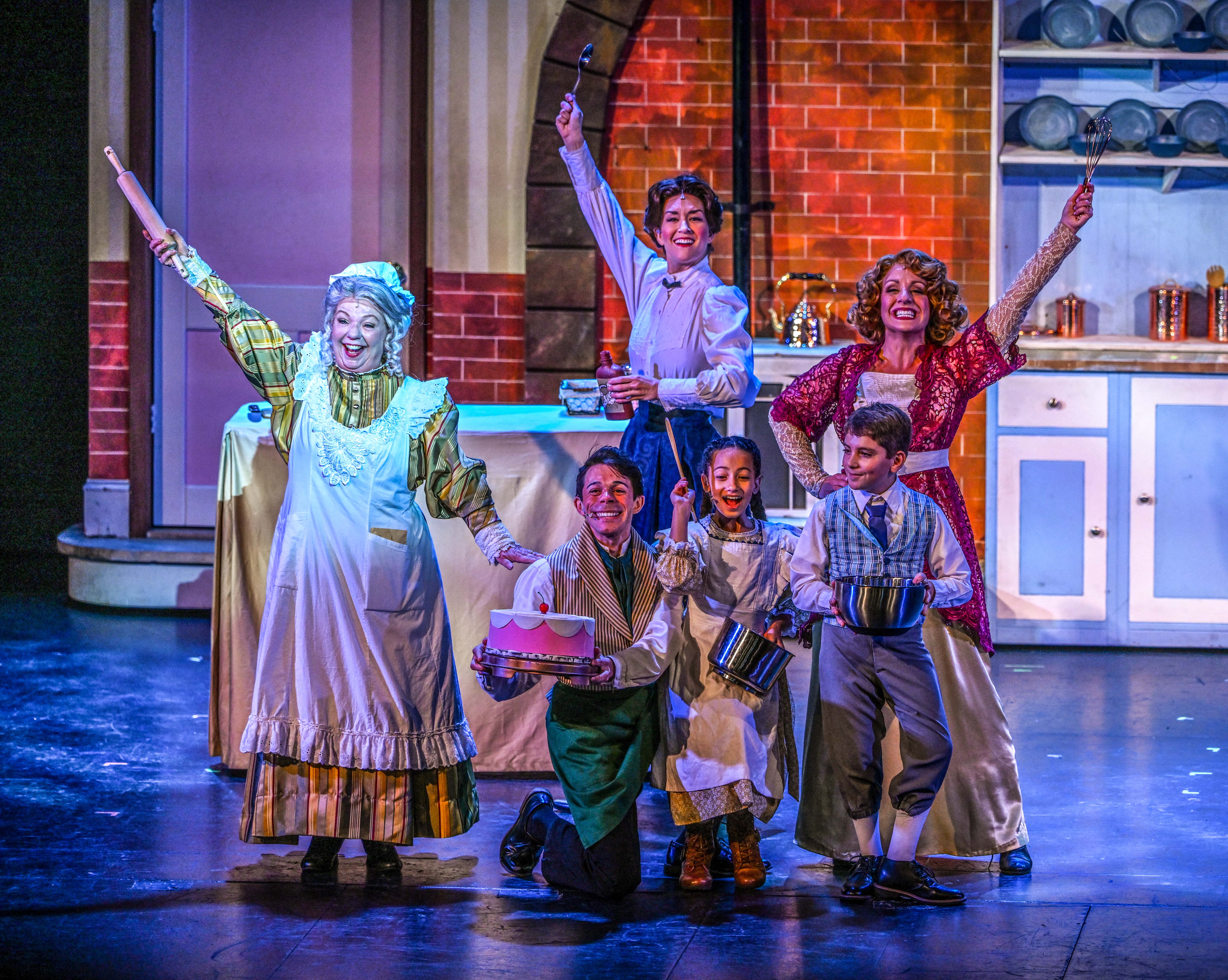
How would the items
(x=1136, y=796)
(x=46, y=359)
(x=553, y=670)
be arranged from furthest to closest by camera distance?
(x=46, y=359), (x=1136, y=796), (x=553, y=670)

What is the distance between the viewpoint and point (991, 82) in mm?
6227

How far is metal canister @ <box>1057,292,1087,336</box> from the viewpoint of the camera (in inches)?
245

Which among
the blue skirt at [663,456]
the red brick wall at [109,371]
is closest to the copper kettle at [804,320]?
the blue skirt at [663,456]

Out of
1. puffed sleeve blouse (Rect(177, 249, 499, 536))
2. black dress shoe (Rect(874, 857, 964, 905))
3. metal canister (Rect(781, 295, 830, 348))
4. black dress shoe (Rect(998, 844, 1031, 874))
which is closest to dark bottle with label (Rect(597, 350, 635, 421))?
puffed sleeve blouse (Rect(177, 249, 499, 536))

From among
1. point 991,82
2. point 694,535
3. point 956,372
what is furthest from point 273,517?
point 991,82

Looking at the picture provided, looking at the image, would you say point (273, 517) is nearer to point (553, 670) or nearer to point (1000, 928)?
point (553, 670)

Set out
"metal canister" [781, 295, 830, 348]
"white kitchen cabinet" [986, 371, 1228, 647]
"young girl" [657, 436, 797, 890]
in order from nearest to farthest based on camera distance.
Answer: "young girl" [657, 436, 797, 890] → "white kitchen cabinet" [986, 371, 1228, 647] → "metal canister" [781, 295, 830, 348]

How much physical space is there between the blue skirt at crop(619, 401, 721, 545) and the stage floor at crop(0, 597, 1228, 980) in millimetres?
762

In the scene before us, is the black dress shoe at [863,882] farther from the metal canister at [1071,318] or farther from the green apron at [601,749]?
the metal canister at [1071,318]

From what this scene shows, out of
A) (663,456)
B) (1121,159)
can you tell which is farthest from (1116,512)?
(663,456)

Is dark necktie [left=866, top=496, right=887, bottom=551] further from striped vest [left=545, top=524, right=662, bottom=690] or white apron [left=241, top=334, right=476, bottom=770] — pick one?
white apron [left=241, top=334, right=476, bottom=770]

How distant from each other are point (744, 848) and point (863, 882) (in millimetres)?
273

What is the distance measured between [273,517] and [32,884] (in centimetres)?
116

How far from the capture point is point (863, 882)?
314 centimetres
